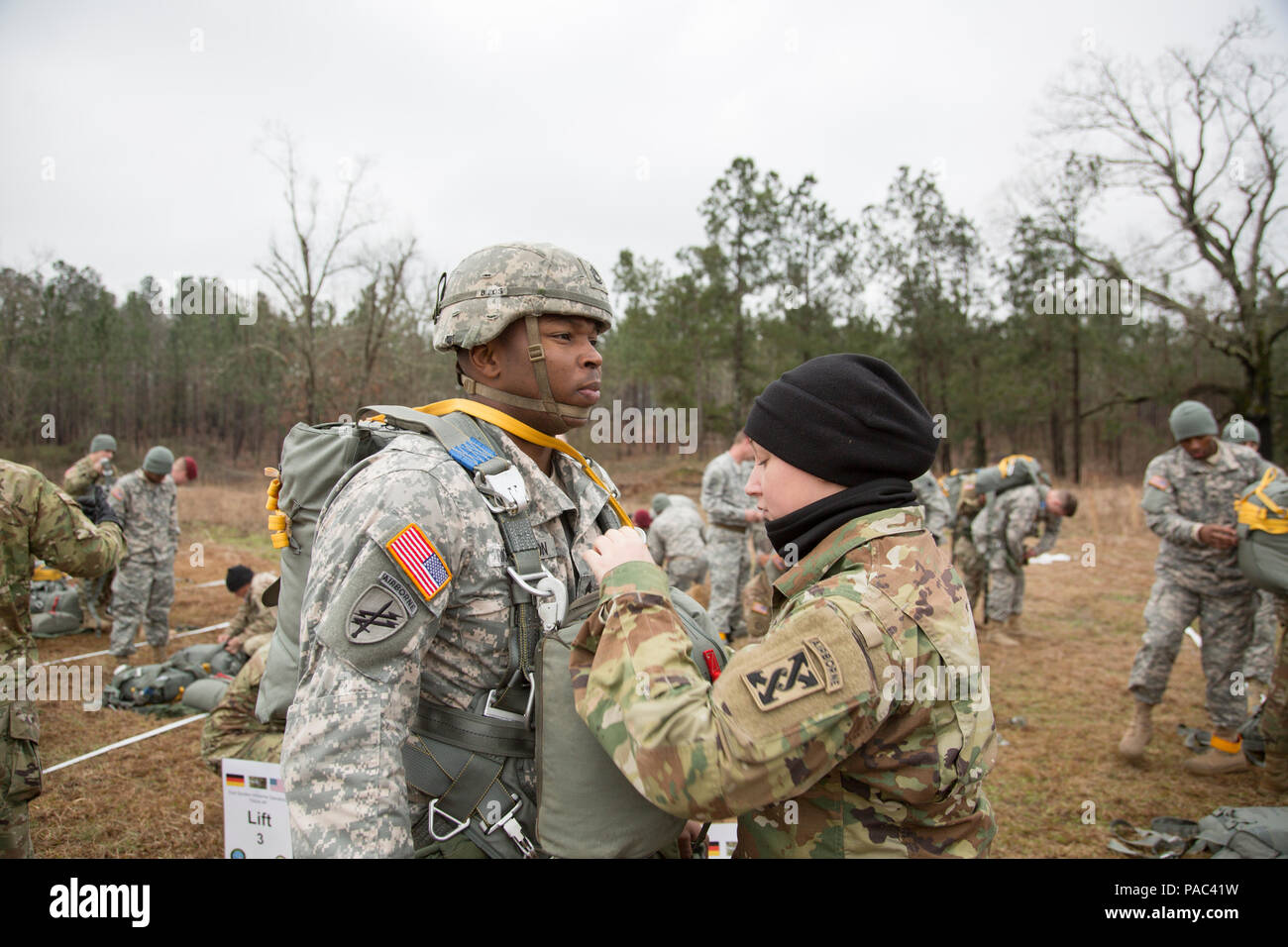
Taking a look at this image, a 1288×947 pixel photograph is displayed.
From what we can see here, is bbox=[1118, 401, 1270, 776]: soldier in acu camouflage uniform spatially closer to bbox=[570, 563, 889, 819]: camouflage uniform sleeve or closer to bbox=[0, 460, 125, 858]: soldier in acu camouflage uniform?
bbox=[570, 563, 889, 819]: camouflage uniform sleeve

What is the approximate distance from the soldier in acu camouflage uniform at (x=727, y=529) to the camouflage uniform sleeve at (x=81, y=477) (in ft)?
23.4

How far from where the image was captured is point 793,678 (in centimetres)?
142

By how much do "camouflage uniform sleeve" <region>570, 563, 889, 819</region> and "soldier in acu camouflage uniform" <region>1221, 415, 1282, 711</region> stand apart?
621cm

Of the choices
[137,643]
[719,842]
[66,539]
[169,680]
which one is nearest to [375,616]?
[719,842]

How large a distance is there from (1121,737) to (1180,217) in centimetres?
2326

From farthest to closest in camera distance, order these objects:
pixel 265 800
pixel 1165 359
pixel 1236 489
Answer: pixel 1165 359, pixel 1236 489, pixel 265 800

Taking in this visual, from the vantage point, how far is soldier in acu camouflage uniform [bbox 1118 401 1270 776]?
573 centimetres

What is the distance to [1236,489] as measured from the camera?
19.2 feet

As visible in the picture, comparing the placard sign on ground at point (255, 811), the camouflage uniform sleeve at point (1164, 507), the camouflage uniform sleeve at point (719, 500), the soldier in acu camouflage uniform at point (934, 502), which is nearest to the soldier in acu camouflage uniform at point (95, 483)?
the placard sign on ground at point (255, 811)

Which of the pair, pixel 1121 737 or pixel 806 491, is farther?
pixel 1121 737

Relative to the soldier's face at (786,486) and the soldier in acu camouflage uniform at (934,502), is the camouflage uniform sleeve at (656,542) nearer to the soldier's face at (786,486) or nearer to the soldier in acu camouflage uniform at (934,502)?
the soldier in acu camouflage uniform at (934,502)

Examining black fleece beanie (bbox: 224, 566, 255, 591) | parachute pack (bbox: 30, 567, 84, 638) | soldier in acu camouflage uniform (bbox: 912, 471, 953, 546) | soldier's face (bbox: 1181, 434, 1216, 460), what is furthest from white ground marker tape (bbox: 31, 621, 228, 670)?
soldier's face (bbox: 1181, 434, 1216, 460)
